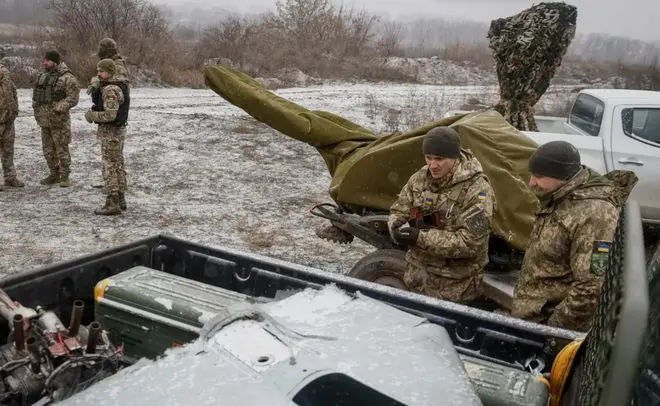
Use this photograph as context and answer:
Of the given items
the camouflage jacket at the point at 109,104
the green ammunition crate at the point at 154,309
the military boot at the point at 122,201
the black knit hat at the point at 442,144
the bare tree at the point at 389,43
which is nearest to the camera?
the green ammunition crate at the point at 154,309

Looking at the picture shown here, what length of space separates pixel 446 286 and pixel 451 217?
1.42 feet

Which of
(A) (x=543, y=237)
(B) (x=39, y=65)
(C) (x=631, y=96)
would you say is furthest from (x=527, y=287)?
(B) (x=39, y=65)

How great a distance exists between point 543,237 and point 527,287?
0.31 m

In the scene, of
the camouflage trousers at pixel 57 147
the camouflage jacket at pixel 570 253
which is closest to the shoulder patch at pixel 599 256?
the camouflage jacket at pixel 570 253

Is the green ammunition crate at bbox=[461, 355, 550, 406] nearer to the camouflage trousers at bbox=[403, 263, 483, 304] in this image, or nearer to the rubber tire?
the camouflage trousers at bbox=[403, 263, 483, 304]

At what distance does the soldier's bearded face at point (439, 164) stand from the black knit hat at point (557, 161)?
61 cm

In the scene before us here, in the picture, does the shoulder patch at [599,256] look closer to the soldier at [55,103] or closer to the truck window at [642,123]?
the truck window at [642,123]

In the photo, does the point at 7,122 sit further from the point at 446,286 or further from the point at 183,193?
the point at 446,286

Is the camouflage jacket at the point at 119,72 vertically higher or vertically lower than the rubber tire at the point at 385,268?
higher

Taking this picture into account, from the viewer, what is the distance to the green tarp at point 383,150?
14.7 ft

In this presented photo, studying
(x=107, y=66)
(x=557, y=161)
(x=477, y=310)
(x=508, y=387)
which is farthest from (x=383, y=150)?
(x=107, y=66)

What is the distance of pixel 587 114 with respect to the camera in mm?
7367

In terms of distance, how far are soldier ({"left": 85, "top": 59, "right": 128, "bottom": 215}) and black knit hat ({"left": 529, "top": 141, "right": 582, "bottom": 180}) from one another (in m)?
5.10

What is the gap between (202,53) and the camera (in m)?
23.9
